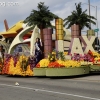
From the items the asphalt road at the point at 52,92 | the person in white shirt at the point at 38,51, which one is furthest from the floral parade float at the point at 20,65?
the asphalt road at the point at 52,92

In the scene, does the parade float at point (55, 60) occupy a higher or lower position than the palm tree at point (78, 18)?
lower

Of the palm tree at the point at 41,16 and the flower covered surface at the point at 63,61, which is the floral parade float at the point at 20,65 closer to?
the flower covered surface at the point at 63,61

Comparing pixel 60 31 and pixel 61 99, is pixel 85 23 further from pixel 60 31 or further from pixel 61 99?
pixel 61 99

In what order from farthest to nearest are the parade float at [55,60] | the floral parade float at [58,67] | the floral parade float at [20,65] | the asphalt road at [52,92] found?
1. the floral parade float at [20,65]
2. the parade float at [55,60]
3. the floral parade float at [58,67]
4. the asphalt road at [52,92]

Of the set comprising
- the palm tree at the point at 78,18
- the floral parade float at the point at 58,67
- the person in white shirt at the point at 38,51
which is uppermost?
the palm tree at the point at 78,18

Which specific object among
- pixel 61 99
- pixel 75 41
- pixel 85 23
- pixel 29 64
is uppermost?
pixel 85 23

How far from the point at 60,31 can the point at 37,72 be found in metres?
5.20

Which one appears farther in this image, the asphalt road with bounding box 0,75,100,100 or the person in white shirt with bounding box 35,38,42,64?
the person in white shirt with bounding box 35,38,42,64

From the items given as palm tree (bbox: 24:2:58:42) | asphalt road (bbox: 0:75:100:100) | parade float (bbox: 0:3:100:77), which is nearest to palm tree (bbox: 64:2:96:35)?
palm tree (bbox: 24:2:58:42)

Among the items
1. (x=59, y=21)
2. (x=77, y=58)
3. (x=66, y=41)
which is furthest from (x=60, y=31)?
(x=66, y=41)

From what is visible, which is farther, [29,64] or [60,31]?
[60,31]

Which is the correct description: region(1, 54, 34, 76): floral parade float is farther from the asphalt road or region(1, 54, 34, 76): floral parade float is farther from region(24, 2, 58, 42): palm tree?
region(24, 2, 58, 42): palm tree

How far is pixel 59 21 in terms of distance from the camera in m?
24.4

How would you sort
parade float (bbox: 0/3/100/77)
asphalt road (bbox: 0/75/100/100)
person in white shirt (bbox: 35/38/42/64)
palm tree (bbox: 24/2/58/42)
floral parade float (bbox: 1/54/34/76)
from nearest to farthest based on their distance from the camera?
1. asphalt road (bbox: 0/75/100/100)
2. parade float (bbox: 0/3/100/77)
3. floral parade float (bbox: 1/54/34/76)
4. person in white shirt (bbox: 35/38/42/64)
5. palm tree (bbox: 24/2/58/42)
